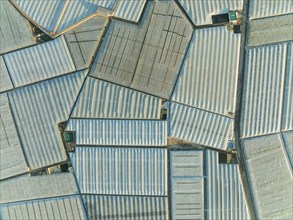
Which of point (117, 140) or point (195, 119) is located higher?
point (195, 119)

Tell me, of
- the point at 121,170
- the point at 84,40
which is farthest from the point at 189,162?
the point at 84,40

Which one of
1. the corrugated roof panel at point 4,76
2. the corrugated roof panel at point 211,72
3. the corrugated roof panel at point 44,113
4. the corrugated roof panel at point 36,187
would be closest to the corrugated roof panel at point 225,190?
the corrugated roof panel at point 211,72

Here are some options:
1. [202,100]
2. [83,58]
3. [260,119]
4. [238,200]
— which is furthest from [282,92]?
[83,58]

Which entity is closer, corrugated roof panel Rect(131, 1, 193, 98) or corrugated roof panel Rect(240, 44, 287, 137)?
corrugated roof panel Rect(240, 44, 287, 137)

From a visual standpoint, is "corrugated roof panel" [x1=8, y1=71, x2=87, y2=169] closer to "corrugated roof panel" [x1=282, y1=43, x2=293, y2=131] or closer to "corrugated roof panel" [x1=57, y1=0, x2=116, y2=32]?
"corrugated roof panel" [x1=57, y1=0, x2=116, y2=32]

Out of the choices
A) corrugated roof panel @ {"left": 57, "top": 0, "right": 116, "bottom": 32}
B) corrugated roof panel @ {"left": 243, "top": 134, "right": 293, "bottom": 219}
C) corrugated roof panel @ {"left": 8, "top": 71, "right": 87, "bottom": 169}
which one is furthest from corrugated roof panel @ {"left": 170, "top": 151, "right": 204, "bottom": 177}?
corrugated roof panel @ {"left": 57, "top": 0, "right": 116, "bottom": 32}

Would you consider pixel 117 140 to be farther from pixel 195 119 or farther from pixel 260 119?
pixel 260 119
